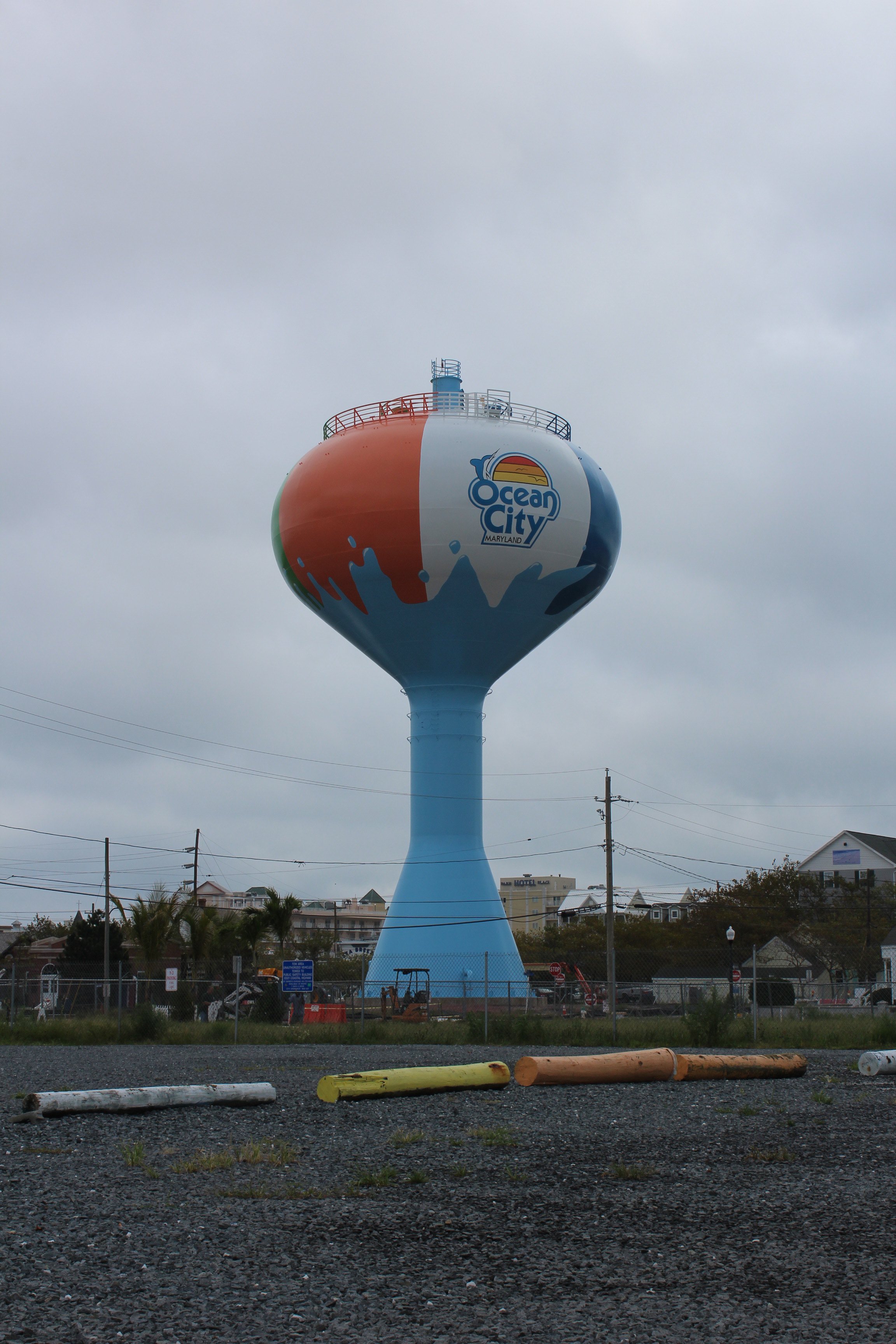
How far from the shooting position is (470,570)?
2992 cm

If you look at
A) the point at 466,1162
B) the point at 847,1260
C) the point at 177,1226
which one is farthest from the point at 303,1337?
the point at 466,1162

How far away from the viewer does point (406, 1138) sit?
973cm

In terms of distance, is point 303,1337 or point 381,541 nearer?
point 303,1337

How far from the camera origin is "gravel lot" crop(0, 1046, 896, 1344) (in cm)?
502

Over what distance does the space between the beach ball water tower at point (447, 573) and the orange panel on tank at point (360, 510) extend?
0.04 m

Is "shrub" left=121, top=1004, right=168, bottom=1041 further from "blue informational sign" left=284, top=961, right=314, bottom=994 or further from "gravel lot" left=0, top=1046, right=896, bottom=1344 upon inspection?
"gravel lot" left=0, top=1046, right=896, bottom=1344

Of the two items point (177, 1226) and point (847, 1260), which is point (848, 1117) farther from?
point (177, 1226)

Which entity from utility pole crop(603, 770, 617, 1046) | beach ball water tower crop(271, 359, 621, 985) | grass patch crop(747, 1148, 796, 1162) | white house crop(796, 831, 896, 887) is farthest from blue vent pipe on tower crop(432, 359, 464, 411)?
white house crop(796, 831, 896, 887)

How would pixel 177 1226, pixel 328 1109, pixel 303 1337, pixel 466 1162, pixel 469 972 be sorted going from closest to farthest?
pixel 303 1337, pixel 177 1226, pixel 466 1162, pixel 328 1109, pixel 469 972

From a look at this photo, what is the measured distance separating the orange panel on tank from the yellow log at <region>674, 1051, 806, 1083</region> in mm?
16600

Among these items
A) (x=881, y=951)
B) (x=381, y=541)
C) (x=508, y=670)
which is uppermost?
(x=381, y=541)

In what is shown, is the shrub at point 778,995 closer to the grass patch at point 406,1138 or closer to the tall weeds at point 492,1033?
the tall weeds at point 492,1033

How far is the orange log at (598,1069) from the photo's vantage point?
13820 millimetres

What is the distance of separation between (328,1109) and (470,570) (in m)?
19.4
